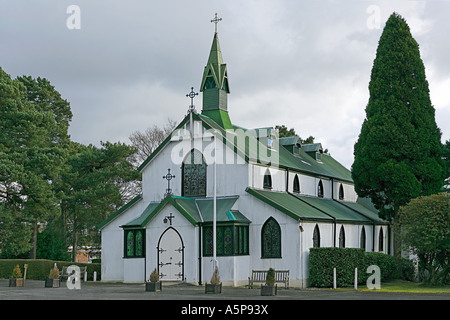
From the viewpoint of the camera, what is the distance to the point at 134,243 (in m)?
39.5

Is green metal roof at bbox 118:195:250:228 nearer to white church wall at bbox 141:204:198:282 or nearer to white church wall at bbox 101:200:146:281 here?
white church wall at bbox 141:204:198:282

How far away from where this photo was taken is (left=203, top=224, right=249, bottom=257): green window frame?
120 ft

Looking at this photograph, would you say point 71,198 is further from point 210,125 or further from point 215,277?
point 215,277

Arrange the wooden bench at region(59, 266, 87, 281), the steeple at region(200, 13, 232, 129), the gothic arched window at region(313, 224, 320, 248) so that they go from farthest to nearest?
the steeple at region(200, 13, 232, 129) → the wooden bench at region(59, 266, 87, 281) → the gothic arched window at region(313, 224, 320, 248)

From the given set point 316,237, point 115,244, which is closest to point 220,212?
point 316,237

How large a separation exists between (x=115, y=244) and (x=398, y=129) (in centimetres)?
1994

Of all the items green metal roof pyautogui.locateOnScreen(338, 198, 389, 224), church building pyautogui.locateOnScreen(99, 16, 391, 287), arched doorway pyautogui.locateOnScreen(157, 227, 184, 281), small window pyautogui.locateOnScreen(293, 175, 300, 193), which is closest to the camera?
church building pyautogui.locateOnScreen(99, 16, 391, 287)

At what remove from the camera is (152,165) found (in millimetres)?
42031

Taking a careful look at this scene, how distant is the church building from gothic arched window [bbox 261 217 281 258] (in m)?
0.06

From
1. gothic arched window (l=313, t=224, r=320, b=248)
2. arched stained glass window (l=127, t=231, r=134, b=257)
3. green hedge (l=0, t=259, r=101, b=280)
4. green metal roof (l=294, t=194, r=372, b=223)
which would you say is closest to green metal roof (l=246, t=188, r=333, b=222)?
gothic arched window (l=313, t=224, r=320, b=248)

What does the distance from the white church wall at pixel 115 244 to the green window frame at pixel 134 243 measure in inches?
90.1
